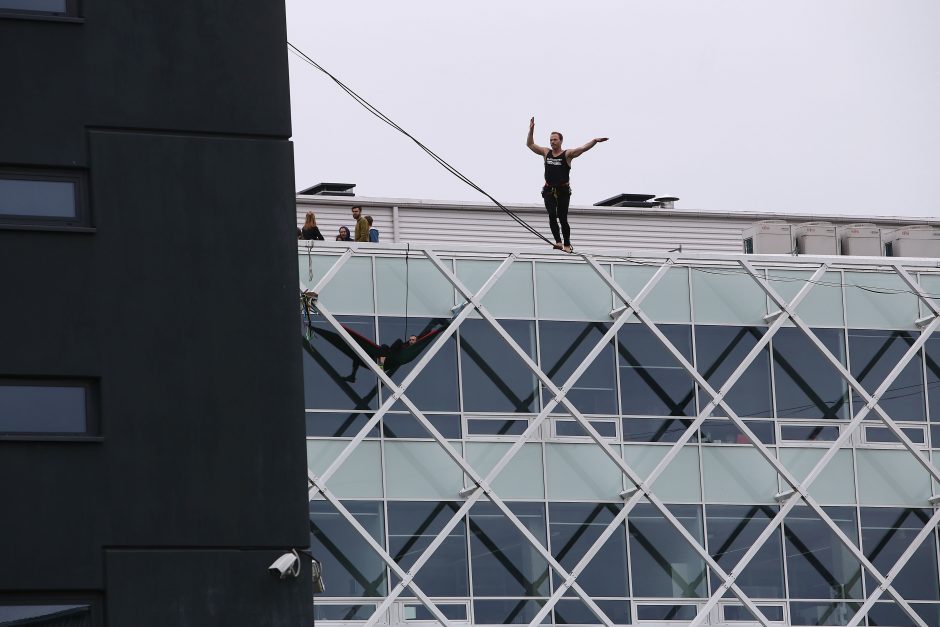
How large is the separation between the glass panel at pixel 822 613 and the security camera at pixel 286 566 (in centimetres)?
1936

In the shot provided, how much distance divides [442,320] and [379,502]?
3620mm

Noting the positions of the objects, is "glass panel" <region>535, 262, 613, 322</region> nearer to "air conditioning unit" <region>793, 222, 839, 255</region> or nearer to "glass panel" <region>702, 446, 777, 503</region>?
"glass panel" <region>702, 446, 777, 503</region>

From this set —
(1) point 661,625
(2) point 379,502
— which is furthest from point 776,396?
(2) point 379,502

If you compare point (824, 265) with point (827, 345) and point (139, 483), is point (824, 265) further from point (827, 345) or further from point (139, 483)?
point (139, 483)

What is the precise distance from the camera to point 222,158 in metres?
20.3

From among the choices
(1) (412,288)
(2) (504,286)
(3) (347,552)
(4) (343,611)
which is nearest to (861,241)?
(2) (504,286)

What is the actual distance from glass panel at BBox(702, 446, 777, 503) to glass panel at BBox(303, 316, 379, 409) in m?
6.62

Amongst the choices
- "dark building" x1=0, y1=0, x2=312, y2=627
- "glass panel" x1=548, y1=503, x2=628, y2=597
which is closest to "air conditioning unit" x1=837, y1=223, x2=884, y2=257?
"glass panel" x1=548, y1=503, x2=628, y2=597

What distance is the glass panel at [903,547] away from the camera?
3762cm

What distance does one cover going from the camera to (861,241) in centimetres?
4409

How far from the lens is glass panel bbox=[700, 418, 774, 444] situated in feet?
122

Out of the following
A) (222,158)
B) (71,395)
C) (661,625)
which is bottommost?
(661,625)

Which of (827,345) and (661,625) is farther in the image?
(827,345)

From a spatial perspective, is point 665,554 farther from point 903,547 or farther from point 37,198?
point 37,198
